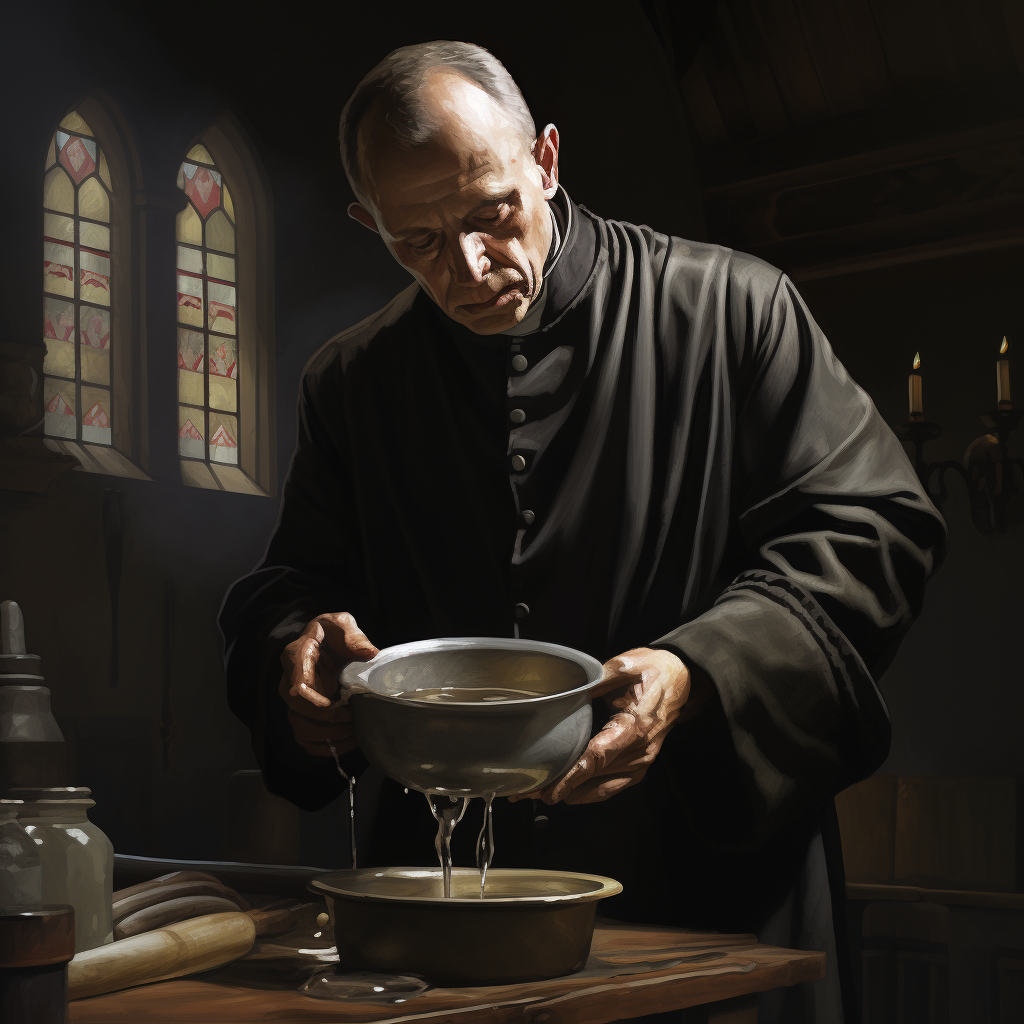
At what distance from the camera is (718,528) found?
6.17 ft

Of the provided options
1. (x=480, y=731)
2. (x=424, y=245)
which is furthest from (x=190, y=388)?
(x=480, y=731)

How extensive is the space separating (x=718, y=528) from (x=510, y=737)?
2.23ft

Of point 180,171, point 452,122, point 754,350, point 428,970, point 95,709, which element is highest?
point 180,171

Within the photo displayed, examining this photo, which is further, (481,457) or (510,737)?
(481,457)

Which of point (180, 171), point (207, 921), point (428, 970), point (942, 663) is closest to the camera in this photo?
point (428, 970)

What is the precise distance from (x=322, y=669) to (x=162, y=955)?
483mm

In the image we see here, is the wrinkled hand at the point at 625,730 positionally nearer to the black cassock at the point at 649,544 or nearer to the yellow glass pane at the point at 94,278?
the black cassock at the point at 649,544

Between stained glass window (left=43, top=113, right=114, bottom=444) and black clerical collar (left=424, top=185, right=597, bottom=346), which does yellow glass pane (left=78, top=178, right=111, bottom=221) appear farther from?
black clerical collar (left=424, top=185, right=597, bottom=346)

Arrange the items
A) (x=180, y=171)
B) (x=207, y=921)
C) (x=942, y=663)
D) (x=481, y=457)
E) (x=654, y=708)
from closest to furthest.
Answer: (x=207, y=921)
(x=654, y=708)
(x=481, y=457)
(x=942, y=663)
(x=180, y=171)

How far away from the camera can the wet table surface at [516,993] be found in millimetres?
1148

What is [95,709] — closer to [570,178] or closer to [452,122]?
[452,122]

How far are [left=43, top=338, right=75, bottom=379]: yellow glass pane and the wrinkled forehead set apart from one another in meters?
0.66

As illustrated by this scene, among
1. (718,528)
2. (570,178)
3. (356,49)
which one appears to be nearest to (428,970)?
(718,528)

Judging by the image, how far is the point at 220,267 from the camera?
245cm
